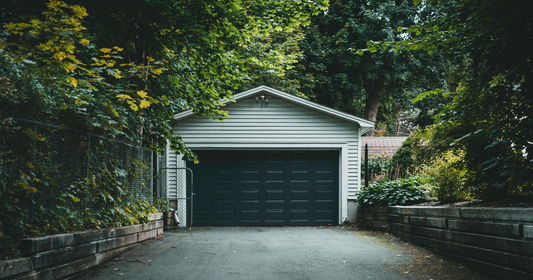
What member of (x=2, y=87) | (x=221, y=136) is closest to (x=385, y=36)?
(x=221, y=136)

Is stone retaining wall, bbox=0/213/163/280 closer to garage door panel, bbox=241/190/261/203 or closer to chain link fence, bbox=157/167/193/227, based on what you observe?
chain link fence, bbox=157/167/193/227

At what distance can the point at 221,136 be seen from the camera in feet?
41.2

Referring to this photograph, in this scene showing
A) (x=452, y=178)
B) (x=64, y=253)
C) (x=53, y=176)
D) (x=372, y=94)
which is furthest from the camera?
(x=372, y=94)

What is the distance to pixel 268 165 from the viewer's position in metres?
12.7

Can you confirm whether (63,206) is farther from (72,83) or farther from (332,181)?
(332,181)

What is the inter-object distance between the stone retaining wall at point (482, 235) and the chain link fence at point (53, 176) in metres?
5.38

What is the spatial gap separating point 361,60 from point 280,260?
16.6 meters

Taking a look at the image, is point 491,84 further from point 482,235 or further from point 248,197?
point 248,197

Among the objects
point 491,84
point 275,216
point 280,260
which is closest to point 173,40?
point 280,260

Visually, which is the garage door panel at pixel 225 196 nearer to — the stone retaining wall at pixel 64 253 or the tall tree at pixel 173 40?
the tall tree at pixel 173 40

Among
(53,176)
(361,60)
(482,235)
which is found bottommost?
(482,235)

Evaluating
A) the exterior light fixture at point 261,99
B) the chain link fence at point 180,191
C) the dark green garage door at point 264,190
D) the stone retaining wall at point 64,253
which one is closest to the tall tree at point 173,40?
the stone retaining wall at point 64,253

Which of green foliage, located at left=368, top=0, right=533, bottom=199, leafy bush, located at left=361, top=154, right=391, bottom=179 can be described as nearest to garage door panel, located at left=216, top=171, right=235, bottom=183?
leafy bush, located at left=361, top=154, right=391, bottom=179

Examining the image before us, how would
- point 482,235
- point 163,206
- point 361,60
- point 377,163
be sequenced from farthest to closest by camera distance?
point 361,60
point 377,163
point 163,206
point 482,235
